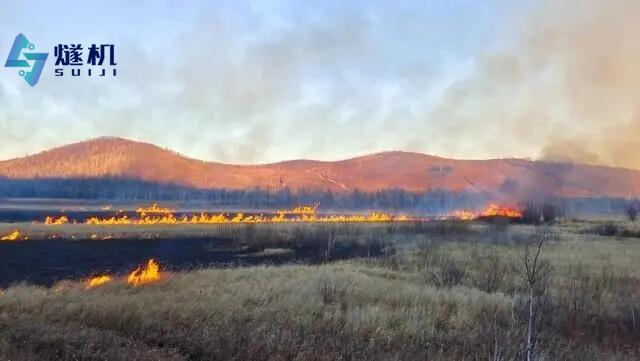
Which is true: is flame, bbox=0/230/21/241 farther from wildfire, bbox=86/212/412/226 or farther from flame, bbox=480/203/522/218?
flame, bbox=480/203/522/218

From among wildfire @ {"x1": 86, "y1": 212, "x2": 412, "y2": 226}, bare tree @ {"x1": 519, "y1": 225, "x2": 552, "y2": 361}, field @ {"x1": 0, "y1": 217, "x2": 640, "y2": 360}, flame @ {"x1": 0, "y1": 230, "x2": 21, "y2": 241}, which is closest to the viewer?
bare tree @ {"x1": 519, "y1": 225, "x2": 552, "y2": 361}

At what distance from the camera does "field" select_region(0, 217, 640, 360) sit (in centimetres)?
1085

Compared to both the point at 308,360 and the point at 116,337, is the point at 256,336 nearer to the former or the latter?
the point at 308,360

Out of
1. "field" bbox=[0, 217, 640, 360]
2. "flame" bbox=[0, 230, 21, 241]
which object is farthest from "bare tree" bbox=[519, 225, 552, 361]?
"flame" bbox=[0, 230, 21, 241]

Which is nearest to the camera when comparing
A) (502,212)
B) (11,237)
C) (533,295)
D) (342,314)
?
(342,314)

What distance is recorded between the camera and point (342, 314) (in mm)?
15648

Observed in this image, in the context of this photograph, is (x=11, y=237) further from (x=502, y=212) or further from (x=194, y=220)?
(x=502, y=212)

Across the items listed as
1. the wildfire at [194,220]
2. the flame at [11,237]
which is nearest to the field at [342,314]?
the flame at [11,237]

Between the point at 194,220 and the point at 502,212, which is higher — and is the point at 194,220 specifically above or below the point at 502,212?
below

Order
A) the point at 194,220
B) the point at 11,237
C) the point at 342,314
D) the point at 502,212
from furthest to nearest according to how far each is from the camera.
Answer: the point at 502,212 < the point at 194,220 < the point at 11,237 < the point at 342,314

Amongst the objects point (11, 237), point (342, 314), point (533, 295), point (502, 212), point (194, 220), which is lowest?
point (342, 314)

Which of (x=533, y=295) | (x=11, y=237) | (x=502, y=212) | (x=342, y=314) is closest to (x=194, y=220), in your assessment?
(x=11, y=237)

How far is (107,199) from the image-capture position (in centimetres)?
16088

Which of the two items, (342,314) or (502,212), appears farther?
(502,212)
